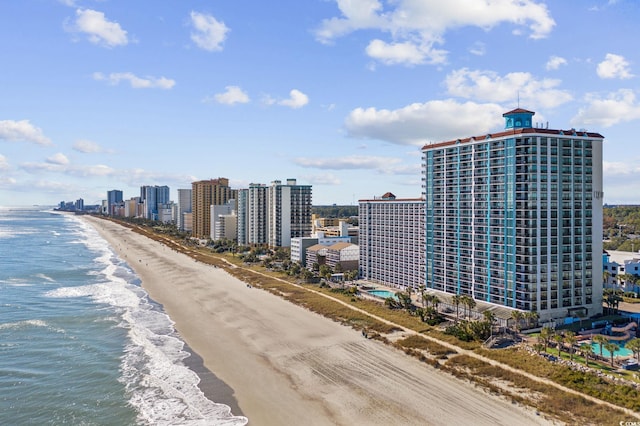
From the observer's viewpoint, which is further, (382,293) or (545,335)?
(382,293)

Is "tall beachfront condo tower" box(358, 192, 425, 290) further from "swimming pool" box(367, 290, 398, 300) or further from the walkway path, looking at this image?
the walkway path

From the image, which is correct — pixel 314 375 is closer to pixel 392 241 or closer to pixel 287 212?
pixel 392 241

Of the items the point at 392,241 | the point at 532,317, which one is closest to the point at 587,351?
the point at 532,317

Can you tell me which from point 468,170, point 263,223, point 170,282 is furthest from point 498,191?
point 263,223

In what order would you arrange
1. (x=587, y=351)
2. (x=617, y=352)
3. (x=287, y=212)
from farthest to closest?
(x=287, y=212)
(x=617, y=352)
(x=587, y=351)

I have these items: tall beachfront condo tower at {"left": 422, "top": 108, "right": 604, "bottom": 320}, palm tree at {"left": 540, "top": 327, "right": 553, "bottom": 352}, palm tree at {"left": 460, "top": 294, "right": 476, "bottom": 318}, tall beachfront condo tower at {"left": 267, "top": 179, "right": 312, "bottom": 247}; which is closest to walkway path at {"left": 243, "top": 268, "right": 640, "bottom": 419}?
palm tree at {"left": 540, "top": 327, "right": 553, "bottom": 352}
